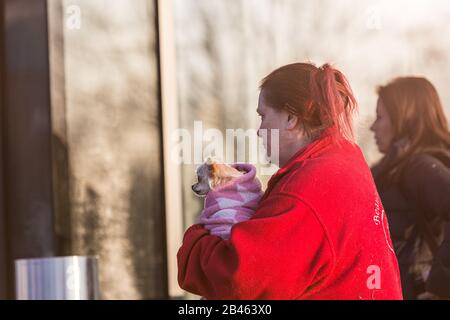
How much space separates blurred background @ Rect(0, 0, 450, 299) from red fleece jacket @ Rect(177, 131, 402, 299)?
2.03m

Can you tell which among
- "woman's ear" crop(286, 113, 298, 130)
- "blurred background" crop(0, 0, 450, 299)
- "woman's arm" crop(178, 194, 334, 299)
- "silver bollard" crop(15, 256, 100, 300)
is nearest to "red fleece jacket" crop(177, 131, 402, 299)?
"woman's arm" crop(178, 194, 334, 299)

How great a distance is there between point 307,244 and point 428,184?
1999 mm

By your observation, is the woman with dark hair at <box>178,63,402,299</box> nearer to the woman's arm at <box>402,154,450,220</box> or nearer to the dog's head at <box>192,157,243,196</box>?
the dog's head at <box>192,157,243,196</box>

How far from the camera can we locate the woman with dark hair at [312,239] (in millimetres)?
2143

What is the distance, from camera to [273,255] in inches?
84.1

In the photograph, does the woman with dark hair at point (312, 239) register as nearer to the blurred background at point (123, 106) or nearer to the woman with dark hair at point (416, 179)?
the woman with dark hair at point (416, 179)

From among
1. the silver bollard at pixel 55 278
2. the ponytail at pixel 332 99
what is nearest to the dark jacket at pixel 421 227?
the silver bollard at pixel 55 278

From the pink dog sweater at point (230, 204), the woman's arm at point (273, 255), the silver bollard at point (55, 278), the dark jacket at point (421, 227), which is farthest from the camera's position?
the dark jacket at point (421, 227)

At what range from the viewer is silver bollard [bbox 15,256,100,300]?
389cm

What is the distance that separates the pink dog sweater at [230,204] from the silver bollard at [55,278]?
168cm
